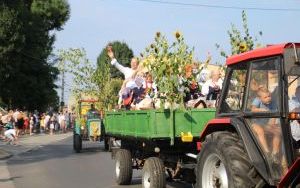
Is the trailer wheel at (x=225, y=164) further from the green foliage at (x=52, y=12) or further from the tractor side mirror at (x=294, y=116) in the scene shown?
the green foliage at (x=52, y=12)

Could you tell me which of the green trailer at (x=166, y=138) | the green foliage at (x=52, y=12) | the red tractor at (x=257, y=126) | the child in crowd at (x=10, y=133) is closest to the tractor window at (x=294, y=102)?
the red tractor at (x=257, y=126)

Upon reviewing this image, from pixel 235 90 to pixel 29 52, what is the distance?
37.5 metres

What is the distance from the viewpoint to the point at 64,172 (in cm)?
1461

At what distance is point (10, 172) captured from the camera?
14805 millimetres

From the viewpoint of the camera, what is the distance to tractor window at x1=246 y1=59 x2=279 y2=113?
5.75m

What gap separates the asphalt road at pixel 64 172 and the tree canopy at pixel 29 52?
57.9ft

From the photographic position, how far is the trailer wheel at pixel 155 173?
356 inches

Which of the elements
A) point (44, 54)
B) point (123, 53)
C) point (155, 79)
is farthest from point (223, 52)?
point (123, 53)

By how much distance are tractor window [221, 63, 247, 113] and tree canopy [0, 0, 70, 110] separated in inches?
1148

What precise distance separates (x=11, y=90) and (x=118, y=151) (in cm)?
3171

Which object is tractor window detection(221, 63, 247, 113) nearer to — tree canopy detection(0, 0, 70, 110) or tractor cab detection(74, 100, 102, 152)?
tractor cab detection(74, 100, 102, 152)

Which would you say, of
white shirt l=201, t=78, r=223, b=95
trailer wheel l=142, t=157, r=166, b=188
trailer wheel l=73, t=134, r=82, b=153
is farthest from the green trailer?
trailer wheel l=73, t=134, r=82, b=153

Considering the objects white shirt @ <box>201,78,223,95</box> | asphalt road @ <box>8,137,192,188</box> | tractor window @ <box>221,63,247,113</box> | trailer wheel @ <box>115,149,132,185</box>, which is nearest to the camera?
tractor window @ <box>221,63,247,113</box>

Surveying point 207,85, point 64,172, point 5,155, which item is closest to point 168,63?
point 207,85
